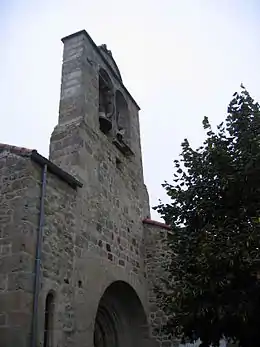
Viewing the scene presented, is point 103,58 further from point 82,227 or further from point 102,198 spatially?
point 82,227

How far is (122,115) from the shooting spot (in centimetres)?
1170

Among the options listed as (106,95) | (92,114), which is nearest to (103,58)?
(106,95)

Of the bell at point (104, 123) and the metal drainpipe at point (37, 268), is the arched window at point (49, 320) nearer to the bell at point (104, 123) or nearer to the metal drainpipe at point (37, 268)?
the metal drainpipe at point (37, 268)

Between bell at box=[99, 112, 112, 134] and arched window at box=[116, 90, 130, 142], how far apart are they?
1.23 metres

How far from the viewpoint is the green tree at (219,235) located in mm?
5711

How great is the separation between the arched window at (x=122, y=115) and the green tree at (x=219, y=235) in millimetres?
4111

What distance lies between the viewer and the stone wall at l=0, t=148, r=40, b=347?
5398 mm

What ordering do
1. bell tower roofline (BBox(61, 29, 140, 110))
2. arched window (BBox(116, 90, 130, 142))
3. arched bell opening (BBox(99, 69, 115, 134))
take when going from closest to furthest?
bell tower roofline (BBox(61, 29, 140, 110)) → arched bell opening (BBox(99, 69, 115, 134)) → arched window (BBox(116, 90, 130, 142))

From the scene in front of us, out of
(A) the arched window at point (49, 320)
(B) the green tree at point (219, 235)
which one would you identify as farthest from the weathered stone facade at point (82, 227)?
(B) the green tree at point (219, 235)

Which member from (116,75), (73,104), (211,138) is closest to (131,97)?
(116,75)

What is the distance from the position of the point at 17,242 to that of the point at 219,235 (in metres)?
2.94

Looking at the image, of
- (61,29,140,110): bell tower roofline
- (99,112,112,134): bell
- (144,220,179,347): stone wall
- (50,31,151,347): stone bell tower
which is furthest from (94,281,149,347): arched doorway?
(61,29,140,110): bell tower roofline

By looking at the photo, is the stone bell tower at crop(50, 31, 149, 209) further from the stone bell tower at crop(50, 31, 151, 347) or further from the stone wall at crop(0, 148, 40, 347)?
the stone wall at crop(0, 148, 40, 347)

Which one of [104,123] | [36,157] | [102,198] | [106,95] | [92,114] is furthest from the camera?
[106,95]
